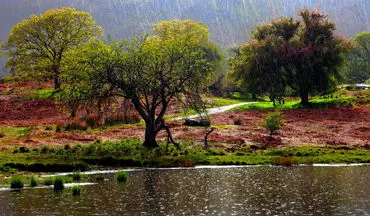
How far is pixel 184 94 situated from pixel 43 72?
171 feet

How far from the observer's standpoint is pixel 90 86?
3934cm

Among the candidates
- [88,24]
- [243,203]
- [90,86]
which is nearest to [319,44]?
[88,24]

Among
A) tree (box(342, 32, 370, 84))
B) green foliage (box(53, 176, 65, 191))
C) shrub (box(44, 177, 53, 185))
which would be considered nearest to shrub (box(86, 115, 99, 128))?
shrub (box(44, 177, 53, 185))

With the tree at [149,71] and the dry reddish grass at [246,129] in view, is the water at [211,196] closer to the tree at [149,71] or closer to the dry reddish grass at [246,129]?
the tree at [149,71]

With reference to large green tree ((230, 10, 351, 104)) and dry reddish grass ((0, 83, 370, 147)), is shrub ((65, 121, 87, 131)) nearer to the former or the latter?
dry reddish grass ((0, 83, 370, 147))

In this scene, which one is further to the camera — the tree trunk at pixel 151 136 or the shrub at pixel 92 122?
the shrub at pixel 92 122

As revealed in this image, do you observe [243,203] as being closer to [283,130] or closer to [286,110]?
[283,130]

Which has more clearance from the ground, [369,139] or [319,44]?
[319,44]

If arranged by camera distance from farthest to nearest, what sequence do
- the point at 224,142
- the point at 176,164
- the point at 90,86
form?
1. the point at 224,142
2. the point at 90,86
3. the point at 176,164

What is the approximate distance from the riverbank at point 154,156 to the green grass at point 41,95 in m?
48.3

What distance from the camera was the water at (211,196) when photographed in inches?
782

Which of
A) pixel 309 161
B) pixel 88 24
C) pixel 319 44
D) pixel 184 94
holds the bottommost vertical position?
pixel 309 161

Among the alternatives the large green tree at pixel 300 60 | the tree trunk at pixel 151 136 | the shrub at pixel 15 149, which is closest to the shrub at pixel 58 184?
the shrub at pixel 15 149

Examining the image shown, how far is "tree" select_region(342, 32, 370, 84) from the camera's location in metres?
163
